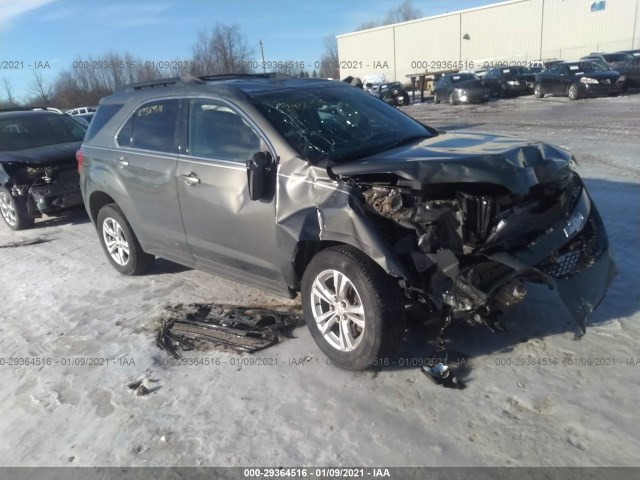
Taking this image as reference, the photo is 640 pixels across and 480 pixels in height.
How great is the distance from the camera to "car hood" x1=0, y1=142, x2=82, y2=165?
7883 millimetres

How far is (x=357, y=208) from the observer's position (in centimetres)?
323

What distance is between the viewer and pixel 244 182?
3.88 m

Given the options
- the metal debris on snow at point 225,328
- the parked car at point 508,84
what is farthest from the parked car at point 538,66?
the metal debris on snow at point 225,328

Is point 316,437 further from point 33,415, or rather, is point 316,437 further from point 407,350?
point 33,415

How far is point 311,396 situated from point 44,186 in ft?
20.7

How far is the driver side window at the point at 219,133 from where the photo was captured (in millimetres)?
3965

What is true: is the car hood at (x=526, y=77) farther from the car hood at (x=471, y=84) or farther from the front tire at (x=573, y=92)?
the front tire at (x=573, y=92)

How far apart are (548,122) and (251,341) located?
13.2m

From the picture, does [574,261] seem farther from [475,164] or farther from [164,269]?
[164,269]

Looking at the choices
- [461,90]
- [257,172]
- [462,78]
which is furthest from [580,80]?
[257,172]

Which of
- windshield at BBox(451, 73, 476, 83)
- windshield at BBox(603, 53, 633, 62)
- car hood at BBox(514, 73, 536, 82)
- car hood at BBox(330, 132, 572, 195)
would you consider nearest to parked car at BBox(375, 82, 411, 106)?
windshield at BBox(451, 73, 476, 83)

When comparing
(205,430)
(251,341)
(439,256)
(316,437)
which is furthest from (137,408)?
(439,256)

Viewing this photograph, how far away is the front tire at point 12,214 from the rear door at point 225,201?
195 inches

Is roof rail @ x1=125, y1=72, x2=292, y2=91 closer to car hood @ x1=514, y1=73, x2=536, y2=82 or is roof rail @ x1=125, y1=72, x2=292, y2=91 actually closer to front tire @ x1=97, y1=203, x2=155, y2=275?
front tire @ x1=97, y1=203, x2=155, y2=275
